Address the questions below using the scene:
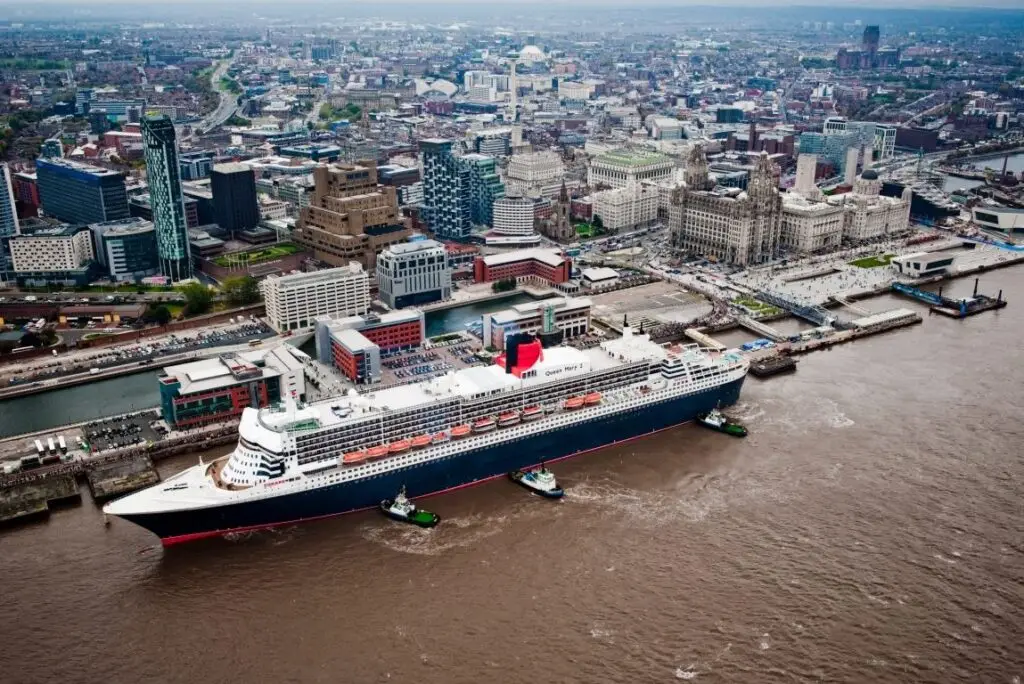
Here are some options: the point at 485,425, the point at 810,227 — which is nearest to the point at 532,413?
the point at 485,425

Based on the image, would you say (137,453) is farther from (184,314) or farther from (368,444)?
(184,314)

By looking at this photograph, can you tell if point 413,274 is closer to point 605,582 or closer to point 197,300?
point 197,300

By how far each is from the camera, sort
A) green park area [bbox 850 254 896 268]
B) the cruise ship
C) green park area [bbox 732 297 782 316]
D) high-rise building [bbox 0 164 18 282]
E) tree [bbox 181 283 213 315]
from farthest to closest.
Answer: green park area [bbox 850 254 896 268] → high-rise building [bbox 0 164 18 282] → green park area [bbox 732 297 782 316] → tree [bbox 181 283 213 315] → the cruise ship

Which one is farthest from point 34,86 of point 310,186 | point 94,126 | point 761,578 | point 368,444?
point 761,578

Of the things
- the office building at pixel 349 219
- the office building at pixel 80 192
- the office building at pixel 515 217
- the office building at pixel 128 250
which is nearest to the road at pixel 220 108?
the office building at pixel 80 192


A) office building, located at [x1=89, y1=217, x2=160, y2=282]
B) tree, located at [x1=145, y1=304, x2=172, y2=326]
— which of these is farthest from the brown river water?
office building, located at [x1=89, y1=217, x2=160, y2=282]

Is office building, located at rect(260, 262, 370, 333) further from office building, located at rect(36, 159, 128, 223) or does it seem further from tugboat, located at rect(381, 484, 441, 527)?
office building, located at rect(36, 159, 128, 223)
